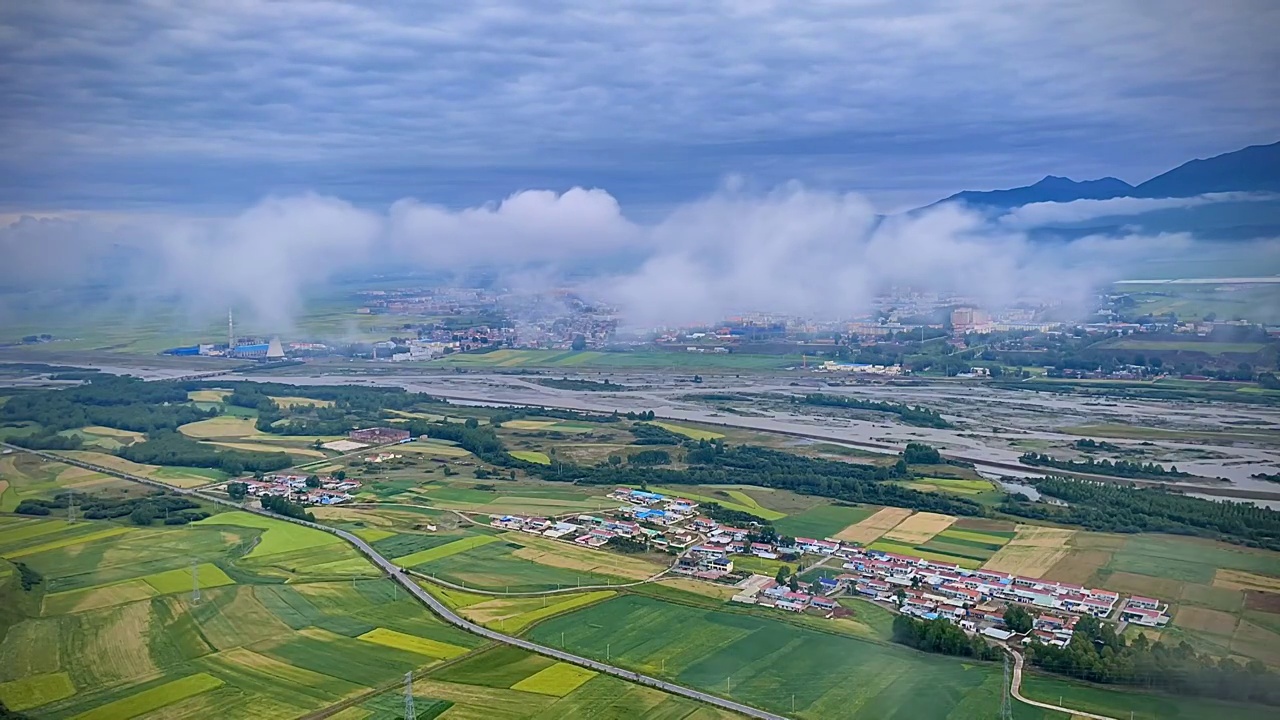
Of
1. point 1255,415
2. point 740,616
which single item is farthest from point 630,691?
point 1255,415

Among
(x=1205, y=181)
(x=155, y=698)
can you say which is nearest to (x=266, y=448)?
(x=155, y=698)

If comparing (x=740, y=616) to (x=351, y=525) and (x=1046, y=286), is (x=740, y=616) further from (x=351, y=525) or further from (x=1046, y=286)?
(x=1046, y=286)

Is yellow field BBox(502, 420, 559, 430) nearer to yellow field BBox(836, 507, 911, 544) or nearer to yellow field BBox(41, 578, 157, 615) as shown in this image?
yellow field BBox(836, 507, 911, 544)

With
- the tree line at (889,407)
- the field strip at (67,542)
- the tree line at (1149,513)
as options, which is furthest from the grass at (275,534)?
the tree line at (889,407)

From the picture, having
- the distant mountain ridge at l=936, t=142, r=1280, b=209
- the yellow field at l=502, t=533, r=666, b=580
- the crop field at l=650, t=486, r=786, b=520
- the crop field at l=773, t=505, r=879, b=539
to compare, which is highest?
the distant mountain ridge at l=936, t=142, r=1280, b=209

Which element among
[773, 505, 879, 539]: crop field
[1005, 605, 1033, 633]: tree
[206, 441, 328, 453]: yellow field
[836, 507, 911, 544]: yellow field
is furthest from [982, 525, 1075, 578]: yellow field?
[206, 441, 328, 453]: yellow field
